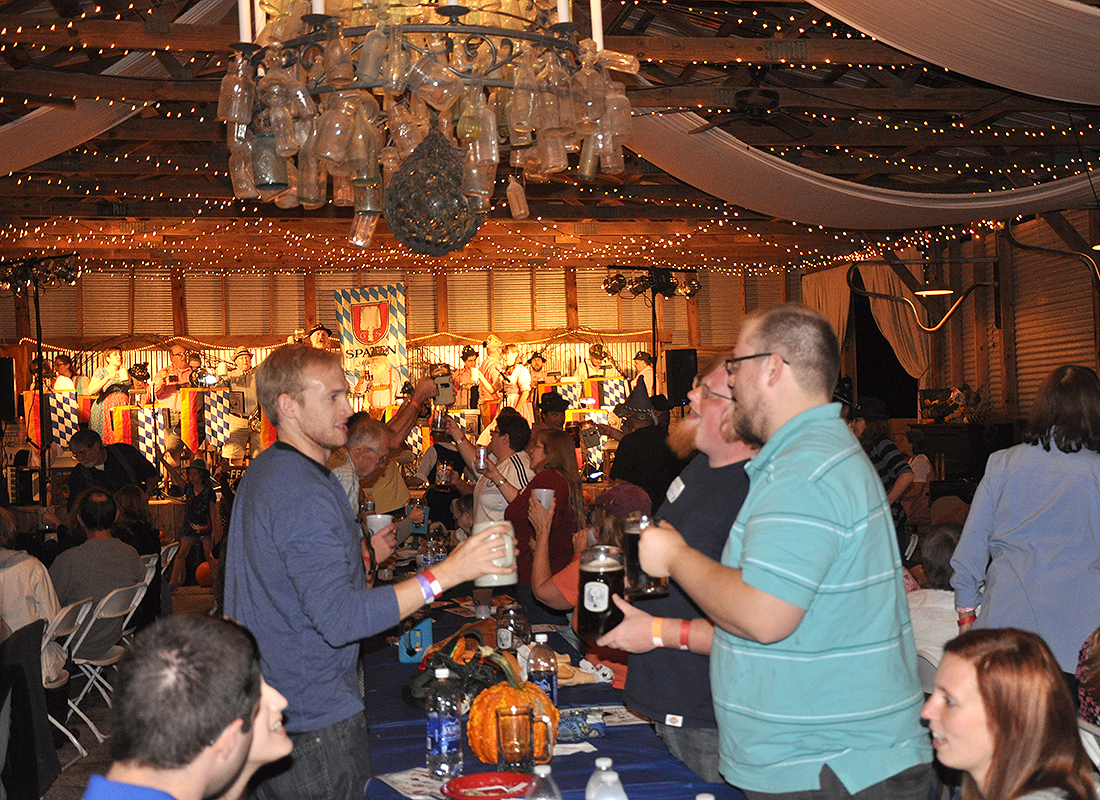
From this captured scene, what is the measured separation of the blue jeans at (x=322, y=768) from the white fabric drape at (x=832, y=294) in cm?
1431

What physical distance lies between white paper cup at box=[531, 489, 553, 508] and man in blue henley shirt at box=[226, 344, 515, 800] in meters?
1.35

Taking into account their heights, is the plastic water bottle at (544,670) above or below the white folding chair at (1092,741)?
above

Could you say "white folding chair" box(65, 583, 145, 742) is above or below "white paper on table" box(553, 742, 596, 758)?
below

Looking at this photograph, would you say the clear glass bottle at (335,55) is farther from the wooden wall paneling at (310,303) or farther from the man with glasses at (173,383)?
the wooden wall paneling at (310,303)

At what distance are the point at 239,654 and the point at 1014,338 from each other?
13.0m

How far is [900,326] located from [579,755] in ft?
44.7

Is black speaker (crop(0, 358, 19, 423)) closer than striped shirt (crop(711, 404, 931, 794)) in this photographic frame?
No

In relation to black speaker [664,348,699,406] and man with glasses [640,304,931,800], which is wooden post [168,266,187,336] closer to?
black speaker [664,348,699,406]

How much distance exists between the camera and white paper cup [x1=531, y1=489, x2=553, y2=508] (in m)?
3.77

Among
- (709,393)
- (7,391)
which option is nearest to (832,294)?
(7,391)

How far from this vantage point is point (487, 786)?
2.26 m

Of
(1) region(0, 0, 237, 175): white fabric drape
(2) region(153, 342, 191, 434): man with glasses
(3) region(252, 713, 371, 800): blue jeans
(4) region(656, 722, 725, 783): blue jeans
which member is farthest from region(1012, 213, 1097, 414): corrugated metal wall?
(2) region(153, 342, 191, 434): man with glasses

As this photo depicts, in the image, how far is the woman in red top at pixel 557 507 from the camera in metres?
4.67

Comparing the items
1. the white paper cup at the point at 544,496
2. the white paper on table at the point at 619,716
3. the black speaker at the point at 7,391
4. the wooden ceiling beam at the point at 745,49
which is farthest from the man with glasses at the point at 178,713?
the black speaker at the point at 7,391
